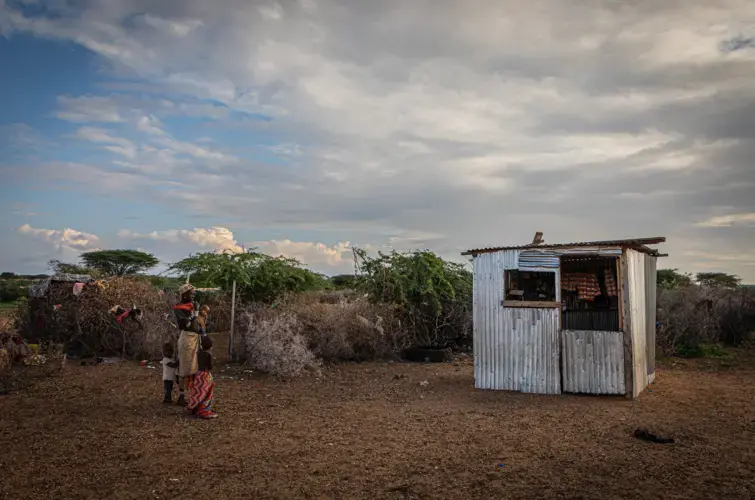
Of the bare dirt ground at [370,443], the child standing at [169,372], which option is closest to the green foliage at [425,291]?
the bare dirt ground at [370,443]

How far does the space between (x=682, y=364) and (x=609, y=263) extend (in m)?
3.30

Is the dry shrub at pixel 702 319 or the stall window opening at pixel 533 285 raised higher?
the stall window opening at pixel 533 285

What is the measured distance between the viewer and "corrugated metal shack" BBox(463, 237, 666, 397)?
9.77 metres

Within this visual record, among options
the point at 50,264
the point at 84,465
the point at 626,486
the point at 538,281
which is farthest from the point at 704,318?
the point at 50,264

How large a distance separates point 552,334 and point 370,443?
4497 millimetres

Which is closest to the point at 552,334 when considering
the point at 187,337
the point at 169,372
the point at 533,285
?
the point at 533,285

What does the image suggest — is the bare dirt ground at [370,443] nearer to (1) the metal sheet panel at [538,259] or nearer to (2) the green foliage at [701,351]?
(1) the metal sheet panel at [538,259]

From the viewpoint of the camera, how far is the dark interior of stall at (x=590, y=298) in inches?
500

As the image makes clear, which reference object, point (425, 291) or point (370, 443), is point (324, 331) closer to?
point (425, 291)

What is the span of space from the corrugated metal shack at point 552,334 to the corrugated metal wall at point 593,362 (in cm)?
2

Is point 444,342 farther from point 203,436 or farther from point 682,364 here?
point 203,436

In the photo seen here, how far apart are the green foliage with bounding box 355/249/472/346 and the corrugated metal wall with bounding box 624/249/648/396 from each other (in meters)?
5.37

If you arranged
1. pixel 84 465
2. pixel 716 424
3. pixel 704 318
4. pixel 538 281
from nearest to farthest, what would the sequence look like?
1. pixel 84 465
2. pixel 716 424
3. pixel 538 281
4. pixel 704 318

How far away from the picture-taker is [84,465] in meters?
6.20
